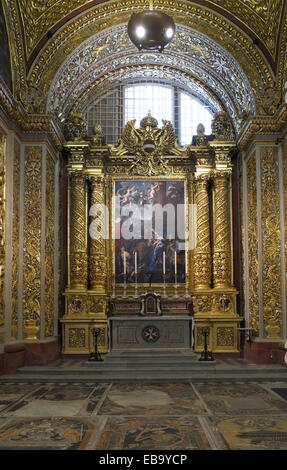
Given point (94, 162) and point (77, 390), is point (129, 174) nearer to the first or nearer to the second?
point (94, 162)

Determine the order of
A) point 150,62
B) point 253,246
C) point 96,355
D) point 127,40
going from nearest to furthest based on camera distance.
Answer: point 96,355
point 253,246
point 127,40
point 150,62

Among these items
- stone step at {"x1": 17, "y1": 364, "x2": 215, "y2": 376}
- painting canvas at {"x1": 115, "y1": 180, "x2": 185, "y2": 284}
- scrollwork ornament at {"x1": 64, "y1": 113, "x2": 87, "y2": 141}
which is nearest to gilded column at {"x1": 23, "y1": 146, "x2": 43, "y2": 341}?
stone step at {"x1": 17, "y1": 364, "x2": 215, "y2": 376}

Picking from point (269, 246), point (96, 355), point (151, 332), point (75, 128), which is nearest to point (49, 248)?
point (96, 355)

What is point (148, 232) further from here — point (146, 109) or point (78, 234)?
point (146, 109)

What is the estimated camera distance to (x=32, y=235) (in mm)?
11789

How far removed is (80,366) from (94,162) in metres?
5.73

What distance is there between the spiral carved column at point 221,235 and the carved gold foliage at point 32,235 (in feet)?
15.9

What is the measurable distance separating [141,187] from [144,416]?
26.8 ft

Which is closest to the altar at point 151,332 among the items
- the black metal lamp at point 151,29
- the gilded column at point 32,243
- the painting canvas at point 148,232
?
the painting canvas at point 148,232

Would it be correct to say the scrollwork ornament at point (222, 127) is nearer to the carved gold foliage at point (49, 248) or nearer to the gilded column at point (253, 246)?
the gilded column at point (253, 246)

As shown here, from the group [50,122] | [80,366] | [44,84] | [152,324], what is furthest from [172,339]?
[44,84]

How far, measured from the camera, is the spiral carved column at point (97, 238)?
533 inches

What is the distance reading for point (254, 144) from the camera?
1225cm

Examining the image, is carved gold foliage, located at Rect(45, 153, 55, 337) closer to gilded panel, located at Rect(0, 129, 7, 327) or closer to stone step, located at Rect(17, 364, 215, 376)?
stone step, located at Rect(17, 364, 215, 376)
